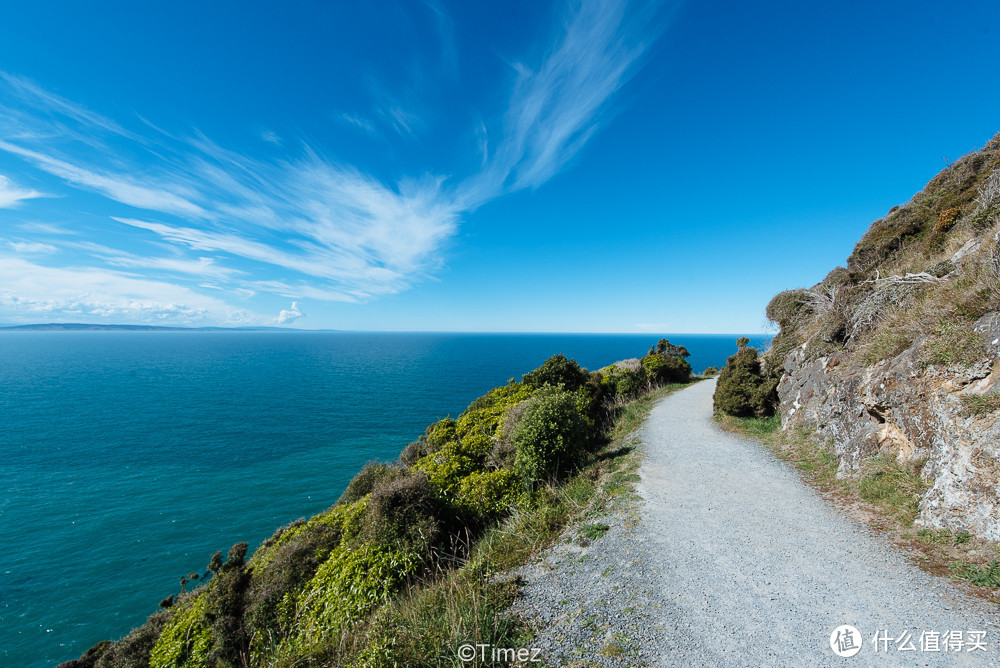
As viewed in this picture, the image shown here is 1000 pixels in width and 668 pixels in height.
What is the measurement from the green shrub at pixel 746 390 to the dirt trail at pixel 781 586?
5424 millimetres

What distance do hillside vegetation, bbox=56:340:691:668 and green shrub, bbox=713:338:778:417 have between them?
20.2 ft

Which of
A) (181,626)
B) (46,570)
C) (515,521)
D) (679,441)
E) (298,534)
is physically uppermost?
(679,441)

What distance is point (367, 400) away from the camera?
43.3 metres

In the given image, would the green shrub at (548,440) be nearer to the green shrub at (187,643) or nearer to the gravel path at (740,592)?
the gravel path at (740,592)

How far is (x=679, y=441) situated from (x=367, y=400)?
38.7m

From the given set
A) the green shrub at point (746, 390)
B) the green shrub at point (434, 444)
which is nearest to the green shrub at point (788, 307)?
the green shrub at point (746, 390)

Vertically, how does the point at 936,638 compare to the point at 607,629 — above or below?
above

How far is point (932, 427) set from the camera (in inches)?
253

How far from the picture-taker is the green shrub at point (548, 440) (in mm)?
9375

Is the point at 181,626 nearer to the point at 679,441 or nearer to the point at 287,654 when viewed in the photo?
the point at 287,654

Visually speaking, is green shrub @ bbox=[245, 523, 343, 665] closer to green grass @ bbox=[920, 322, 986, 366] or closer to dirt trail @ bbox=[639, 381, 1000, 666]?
dirt trail @ bbox=[639, 381, 1000, 666]

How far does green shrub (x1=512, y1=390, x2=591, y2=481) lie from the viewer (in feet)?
30.8

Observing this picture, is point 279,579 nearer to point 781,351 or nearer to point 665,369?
point 781,351

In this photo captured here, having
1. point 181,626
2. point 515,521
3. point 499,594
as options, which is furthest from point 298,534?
point 499,594
